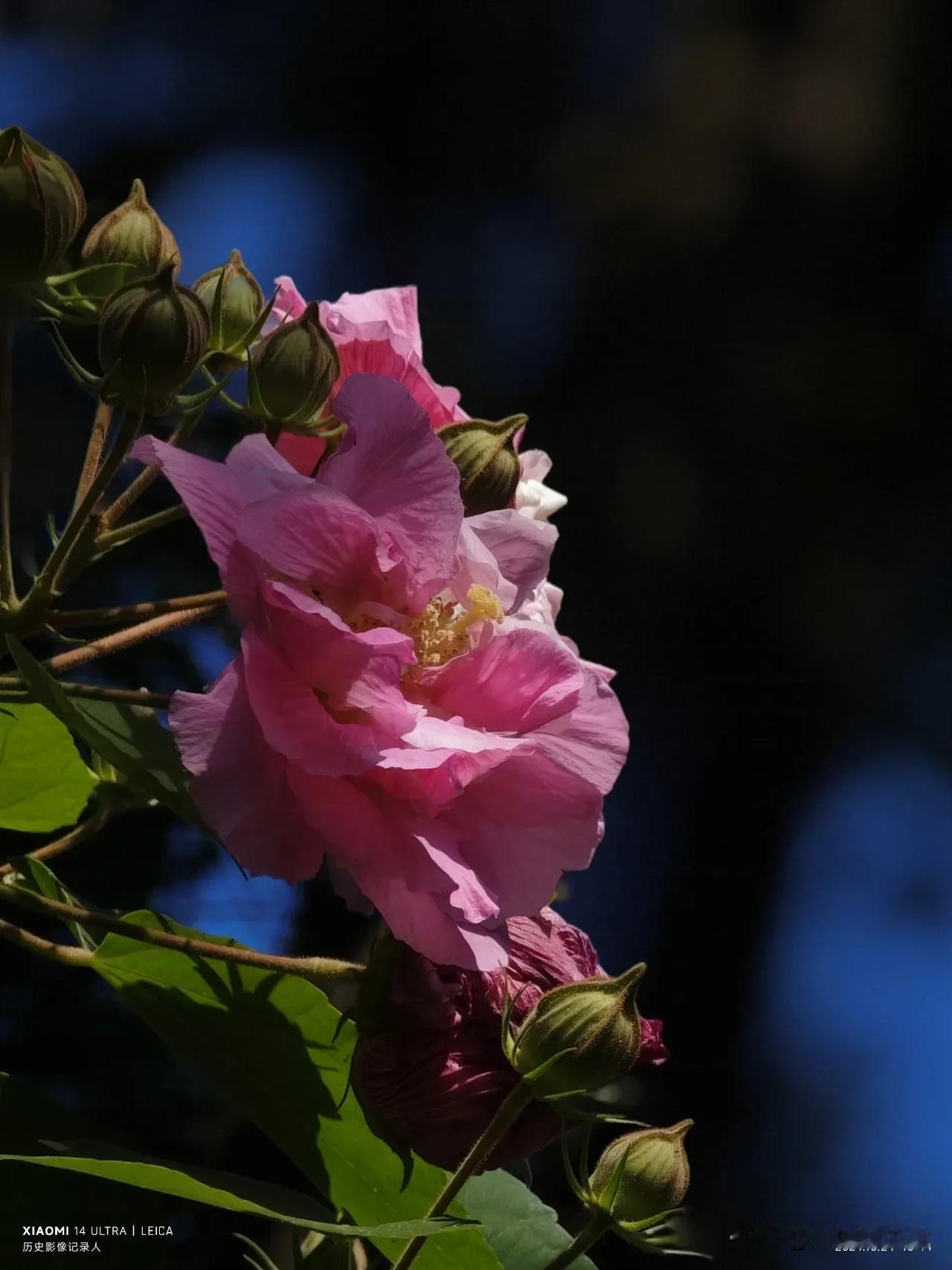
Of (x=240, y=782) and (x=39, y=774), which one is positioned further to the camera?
(x=39, y=774)

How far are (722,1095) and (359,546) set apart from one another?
805mm

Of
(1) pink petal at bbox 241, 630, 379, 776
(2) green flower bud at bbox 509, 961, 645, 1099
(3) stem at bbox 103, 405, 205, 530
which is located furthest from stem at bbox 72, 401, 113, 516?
(2) green flower bud at bbox 509, 961, 645, 1099

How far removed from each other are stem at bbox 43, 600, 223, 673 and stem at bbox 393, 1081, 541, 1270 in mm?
196

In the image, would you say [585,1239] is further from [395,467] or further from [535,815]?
[395,467]

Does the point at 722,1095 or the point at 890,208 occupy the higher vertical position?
the point at 890,208

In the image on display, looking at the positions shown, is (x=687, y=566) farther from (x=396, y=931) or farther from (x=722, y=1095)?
(x=396, y=931)

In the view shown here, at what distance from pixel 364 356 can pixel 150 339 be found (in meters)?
0.13

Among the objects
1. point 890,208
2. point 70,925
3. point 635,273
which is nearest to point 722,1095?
point 70,925

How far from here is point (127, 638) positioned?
465 millimetres

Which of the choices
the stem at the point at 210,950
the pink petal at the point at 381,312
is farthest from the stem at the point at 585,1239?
the pink petal at the point at 381,312

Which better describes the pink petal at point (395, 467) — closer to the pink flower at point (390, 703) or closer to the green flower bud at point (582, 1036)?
the pink flower at point (390, 703)

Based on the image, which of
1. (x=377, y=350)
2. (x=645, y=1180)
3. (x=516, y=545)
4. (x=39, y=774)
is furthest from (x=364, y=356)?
(x=645, y=1180)

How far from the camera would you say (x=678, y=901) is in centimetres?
125

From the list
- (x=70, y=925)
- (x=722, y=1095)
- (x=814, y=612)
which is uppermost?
A: (x=70, y=925)
